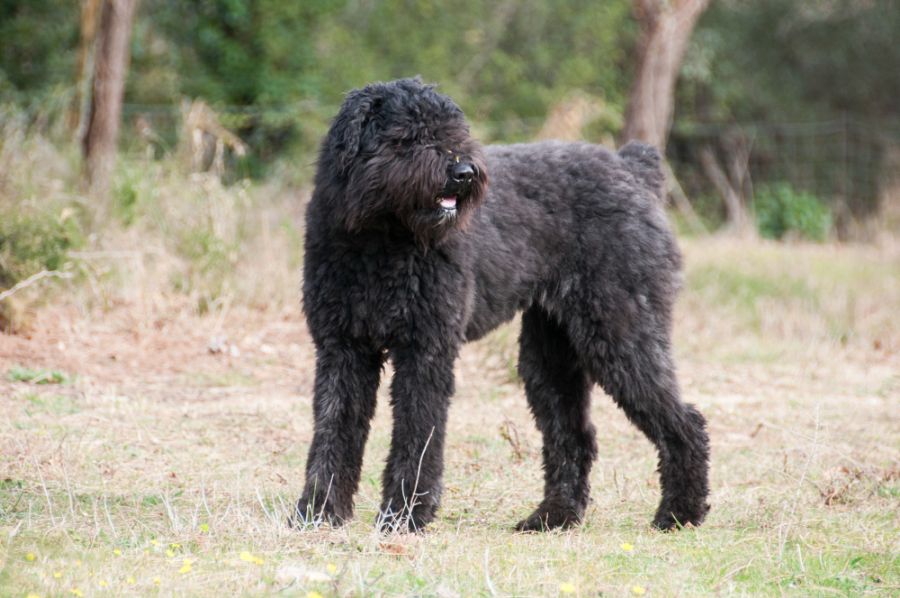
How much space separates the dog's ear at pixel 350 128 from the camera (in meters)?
4.95

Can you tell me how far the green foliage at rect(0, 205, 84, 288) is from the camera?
829 cm

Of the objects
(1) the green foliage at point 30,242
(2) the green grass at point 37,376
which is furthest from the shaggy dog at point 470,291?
(1) the green foliage at point 30,242

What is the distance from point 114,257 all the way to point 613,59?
55.2 feet

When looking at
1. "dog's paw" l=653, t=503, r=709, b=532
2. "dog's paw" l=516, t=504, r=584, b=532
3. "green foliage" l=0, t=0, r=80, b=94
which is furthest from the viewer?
"green foliage" l=0, t=0, r=80, b=94

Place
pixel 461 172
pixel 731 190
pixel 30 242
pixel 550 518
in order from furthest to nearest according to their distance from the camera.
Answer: pixel 731 190 → pixel 30 242 → pixel 550 518 → pixel 461 172

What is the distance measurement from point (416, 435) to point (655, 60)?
37.7ft

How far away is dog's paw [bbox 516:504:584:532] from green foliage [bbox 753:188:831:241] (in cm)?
1617

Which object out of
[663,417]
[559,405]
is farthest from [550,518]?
[663,417]

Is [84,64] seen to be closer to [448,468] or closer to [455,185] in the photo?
[448,468]

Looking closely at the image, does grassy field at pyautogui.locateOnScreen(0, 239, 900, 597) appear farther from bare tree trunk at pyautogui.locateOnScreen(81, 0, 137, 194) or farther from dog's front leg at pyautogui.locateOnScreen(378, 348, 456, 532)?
bare tree trunk at pyautogui.locateOnScreen(81, 0, 137, 194)

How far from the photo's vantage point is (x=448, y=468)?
673 centimetres

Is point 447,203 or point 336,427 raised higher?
point 447,203

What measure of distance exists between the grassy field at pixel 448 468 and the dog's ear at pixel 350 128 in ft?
5.28

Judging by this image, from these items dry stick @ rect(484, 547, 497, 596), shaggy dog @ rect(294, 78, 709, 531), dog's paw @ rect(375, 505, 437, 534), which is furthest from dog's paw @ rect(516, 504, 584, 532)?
dry stick @ rect(484, 547, 497, 596)
